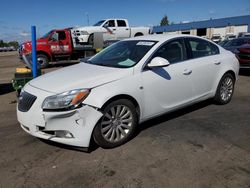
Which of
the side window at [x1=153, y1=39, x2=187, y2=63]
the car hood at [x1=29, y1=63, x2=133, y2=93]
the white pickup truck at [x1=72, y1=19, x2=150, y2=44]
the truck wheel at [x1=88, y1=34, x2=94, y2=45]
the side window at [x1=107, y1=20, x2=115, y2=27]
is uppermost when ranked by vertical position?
the side window at [x1=107, y1=20, x2=115, y2=27]

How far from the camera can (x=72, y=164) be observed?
136 inches

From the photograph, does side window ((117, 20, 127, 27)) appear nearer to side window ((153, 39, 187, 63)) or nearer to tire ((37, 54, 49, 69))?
tire ((37, 54, 49, 69))

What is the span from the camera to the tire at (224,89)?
5648 mm

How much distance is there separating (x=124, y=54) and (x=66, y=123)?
1783mm

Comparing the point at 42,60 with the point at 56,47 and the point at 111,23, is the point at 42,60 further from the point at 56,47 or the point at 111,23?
the point at 111,23

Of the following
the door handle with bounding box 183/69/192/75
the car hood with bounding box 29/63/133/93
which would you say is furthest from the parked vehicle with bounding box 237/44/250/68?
the car hood with bounding box 29/63/133/93

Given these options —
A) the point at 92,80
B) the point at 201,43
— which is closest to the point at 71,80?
the point at 92,80

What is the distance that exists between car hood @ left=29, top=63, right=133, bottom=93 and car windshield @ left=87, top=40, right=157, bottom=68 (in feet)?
0.80

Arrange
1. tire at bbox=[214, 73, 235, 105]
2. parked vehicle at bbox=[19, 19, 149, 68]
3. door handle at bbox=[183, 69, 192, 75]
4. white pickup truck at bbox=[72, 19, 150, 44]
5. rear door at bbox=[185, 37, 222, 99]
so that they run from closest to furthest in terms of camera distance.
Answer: door handle at bbox=[183, 69, 192, 75]
rear door at bbox=[185, 37, 222, 99]
tire at bbox=[214, 73, 235, 105]
parked vehicle at bbox=[19, 19, 149, 68]
white pickup truck at bbox=[72, 19, 150, 44]

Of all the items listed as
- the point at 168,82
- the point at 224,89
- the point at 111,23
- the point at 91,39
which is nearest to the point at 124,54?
the point at 168,82

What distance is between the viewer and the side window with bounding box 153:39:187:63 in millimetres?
4510

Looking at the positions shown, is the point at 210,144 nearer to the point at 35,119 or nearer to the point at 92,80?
the point at 92,80

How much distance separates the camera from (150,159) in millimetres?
3541

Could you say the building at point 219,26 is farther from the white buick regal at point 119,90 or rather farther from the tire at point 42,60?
the white buick regal at point 119,90
